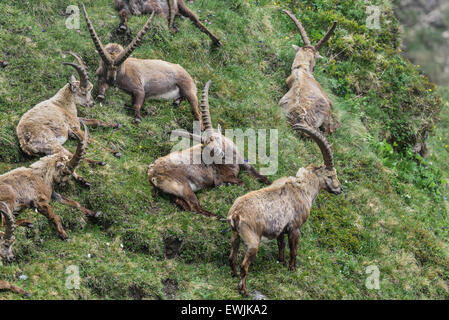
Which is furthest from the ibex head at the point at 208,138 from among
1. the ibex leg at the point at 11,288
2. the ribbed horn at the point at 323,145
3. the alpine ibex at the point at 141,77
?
the ibex leg at the point at 11,288

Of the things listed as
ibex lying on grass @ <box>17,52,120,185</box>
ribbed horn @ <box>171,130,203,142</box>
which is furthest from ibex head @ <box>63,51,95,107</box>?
ribbed horn @ <box>171,130,203,142</box>

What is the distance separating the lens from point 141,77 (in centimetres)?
1098

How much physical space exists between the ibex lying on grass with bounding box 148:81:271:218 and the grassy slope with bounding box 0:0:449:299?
0.21m

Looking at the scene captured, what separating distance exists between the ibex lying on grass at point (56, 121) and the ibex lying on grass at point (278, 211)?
284 centimetres

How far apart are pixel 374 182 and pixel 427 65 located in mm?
13173

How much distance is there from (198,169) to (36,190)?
9.44 ft

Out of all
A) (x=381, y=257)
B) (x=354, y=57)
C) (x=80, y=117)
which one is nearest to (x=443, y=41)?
(x=354, y=57)

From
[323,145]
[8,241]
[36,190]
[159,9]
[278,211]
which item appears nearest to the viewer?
[8,241]

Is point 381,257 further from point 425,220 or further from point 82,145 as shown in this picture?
point 82,145

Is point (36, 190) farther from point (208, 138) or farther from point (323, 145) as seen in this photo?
point (323, 145)

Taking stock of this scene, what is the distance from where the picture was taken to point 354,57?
15.5 meters

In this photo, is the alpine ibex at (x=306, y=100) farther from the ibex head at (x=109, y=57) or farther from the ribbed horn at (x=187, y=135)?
the ibex head at (x=109, y=57)

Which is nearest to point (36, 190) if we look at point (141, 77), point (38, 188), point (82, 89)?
point (38, 188)

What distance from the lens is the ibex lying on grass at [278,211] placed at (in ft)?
25.7
